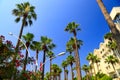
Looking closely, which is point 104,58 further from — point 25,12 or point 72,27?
point 25,12

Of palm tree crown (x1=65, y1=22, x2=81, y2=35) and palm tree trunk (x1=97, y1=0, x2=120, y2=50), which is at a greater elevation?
palm tree crown (x1=65, y1=22, x2=81, y2=35)

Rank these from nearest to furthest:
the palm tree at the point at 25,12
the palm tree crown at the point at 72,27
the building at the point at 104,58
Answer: the palm tree at the point at 25,12, the palm tree crown at the point at 72,27, the building at the point at 104,58

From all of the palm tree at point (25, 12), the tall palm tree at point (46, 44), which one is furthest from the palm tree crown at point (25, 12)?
the tall palm tree at point (46, 44)

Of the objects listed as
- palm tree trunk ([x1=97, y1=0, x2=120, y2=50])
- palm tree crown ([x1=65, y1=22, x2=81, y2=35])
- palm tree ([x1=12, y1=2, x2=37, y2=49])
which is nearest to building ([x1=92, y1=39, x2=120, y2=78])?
palm tree crown ([x1=65, y1=22, x2=81, y2=35])

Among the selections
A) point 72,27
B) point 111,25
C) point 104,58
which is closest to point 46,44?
point 72,27

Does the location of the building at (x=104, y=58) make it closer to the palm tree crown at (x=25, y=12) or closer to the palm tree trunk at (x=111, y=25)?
the palm tree crown at (x=25, y=12)

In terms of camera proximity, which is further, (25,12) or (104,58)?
(104,58)

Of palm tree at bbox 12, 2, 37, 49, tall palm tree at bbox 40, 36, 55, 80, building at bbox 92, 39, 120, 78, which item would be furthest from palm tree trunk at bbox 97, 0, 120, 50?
building at bbox 92, 39, 120, 78

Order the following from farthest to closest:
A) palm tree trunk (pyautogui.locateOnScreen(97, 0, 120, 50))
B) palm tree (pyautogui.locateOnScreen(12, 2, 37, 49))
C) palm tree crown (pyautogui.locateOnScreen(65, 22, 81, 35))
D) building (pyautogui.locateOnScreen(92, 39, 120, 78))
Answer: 1. building (pyautogui.locateOnScreen(92, 39, 120, 78))
2. palm tree crown (pyautogui.locateOnScreen(65, 22, 81, 35))
3. palm tree (pyautogui.locateOnScreen(12, 2, 37, 49))
4. palm tree trunk (pyautogui.locateOnScreen(97, 0, 120, 50))

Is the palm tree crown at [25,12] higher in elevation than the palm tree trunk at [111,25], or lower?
higher

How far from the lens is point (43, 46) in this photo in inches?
1812

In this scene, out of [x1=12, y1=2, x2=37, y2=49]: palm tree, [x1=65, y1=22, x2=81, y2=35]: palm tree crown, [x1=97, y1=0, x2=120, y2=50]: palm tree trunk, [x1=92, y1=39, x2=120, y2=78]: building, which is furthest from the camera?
[x1=92, y1=39, x2=120, y2=78]: building

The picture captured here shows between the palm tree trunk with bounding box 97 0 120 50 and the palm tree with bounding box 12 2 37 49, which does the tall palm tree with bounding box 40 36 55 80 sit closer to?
the palm tree with bounding box 12 2 37 49

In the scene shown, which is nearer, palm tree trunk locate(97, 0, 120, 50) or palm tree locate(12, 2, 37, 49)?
palm tree trunk locate(97, 0, 120, 50)
